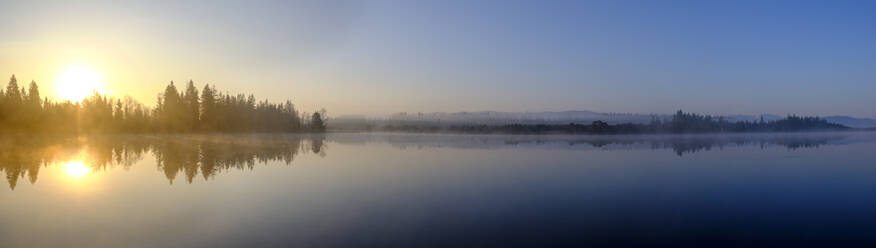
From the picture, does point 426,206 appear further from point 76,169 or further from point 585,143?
point 585,143

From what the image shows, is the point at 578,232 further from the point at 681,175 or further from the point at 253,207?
the point at 681,175

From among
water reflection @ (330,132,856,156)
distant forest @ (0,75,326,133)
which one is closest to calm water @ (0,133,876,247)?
water reflection @ (330,132,856,156)

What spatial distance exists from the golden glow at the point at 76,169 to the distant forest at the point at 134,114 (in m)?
48.5

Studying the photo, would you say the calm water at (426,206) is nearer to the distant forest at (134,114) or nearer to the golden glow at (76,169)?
the golden glow at (76,169)

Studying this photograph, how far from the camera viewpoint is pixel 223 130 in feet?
292

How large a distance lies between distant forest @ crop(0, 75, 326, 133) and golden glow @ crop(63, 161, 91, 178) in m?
48.5

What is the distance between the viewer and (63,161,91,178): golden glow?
81.1ft

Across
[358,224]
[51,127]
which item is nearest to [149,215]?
[358,224]

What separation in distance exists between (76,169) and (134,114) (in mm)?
69534

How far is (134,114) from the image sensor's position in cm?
8769

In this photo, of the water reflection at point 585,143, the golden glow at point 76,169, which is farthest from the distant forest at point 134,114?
the golden glow at point 76,169

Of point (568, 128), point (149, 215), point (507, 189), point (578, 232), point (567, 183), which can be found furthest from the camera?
point (568, 128)

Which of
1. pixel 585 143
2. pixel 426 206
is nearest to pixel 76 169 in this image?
pixel 426 206

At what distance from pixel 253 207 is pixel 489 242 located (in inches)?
321
